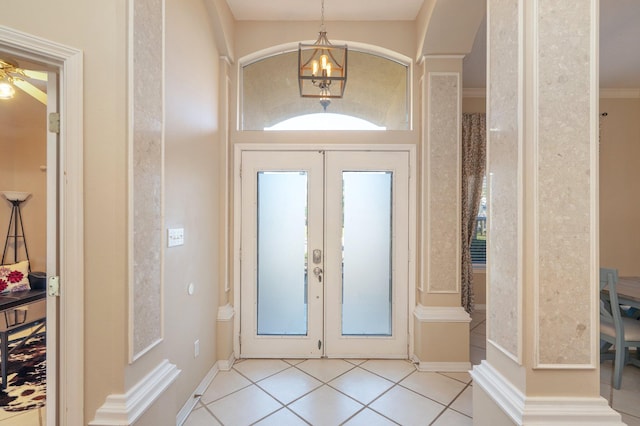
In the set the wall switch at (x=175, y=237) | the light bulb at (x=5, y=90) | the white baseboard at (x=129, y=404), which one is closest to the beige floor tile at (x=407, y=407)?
the white baseboard at (x=129, y=404)

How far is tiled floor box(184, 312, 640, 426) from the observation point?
2.25m

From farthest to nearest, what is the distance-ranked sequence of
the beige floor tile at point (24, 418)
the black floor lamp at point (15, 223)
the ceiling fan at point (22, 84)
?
1. the black floor lamp at point (15, 223)
2. the ceiling fan at point (22, 84)
3. the beige floor tile at point (24, 418)

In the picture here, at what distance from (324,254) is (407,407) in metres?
1.53

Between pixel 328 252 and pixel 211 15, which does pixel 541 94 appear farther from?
pixel 211 15

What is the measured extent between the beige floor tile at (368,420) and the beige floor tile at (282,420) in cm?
36

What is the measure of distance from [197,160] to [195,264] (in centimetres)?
87

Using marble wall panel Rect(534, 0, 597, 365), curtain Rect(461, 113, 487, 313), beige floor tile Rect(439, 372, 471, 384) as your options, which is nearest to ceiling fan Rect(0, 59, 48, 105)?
marble wall panel Rect(534, 0, 597, 365)

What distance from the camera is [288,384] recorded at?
270 cm

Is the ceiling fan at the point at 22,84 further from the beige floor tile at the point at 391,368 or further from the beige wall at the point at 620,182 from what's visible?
the beige wall at the point at 620,182

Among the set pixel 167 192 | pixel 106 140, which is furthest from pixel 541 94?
pixel 167 192

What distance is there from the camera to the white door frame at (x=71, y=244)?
4.42 feet

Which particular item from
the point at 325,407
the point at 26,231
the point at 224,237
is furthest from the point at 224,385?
the point at 26,231

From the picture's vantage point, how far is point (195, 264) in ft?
7.95

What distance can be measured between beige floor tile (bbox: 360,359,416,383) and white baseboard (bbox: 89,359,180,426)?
2.07 metres
